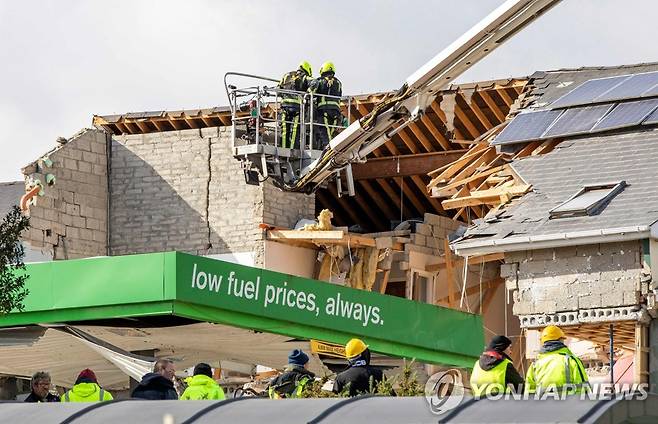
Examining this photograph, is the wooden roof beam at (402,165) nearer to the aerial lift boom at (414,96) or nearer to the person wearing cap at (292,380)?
the aerial lift boom at (414,96)

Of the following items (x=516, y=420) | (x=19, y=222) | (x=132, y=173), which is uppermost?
(x=132, y=173)

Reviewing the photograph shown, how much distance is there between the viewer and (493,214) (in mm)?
27094

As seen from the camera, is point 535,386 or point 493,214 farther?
point 493,214

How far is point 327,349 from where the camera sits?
25.0m

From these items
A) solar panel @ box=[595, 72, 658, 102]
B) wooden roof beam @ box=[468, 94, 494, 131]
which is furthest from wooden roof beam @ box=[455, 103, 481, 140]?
solar panel @ box=[595, 72, 658, 102]

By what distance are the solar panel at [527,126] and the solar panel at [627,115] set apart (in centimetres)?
118

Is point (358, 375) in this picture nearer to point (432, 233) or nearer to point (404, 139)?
point (432, 233)

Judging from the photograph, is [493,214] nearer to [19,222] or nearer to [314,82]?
[314,82]

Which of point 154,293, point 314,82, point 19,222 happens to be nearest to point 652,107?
point 314,82

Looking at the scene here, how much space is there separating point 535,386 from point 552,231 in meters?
12.4

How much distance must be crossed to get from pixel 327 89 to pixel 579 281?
8233 millimetres

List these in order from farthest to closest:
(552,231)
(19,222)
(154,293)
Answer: (552,231)
(154,293)
(19,222)

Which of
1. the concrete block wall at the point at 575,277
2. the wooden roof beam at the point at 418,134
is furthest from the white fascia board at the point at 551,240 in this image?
the wooden roof beam at the point at 418,134

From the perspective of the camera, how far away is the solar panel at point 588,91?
2961cm
